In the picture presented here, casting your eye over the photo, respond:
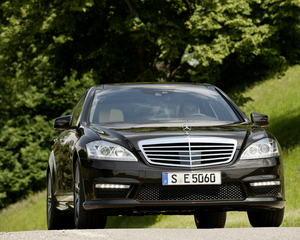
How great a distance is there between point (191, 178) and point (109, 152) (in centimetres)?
79

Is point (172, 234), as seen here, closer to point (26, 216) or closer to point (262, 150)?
point (262, 150)

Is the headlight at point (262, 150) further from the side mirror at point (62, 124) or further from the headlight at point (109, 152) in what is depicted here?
the side mirror at point (62, 124)

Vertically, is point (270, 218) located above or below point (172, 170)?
below

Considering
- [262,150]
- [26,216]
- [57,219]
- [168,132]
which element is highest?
[168,132]

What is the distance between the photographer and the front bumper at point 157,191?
5.35 meters

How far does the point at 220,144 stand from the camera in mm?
5543

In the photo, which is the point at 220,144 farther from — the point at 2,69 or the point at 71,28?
the point at 2,69

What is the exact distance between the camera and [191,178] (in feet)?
17.5

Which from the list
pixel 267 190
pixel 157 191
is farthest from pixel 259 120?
pixel 157 191

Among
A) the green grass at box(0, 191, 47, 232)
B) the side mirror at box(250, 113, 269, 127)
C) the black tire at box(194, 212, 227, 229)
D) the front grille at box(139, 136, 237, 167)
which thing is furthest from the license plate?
the green grass at box(0, 191, 47, 232)

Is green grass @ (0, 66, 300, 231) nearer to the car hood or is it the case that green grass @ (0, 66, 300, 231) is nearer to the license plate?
the car hood

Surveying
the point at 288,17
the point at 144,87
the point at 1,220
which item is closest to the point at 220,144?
the point at 144,87

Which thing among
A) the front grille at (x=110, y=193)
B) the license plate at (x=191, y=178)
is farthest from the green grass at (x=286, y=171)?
the front grille at (x=110, y=193)

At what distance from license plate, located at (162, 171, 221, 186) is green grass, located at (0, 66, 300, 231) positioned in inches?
188
